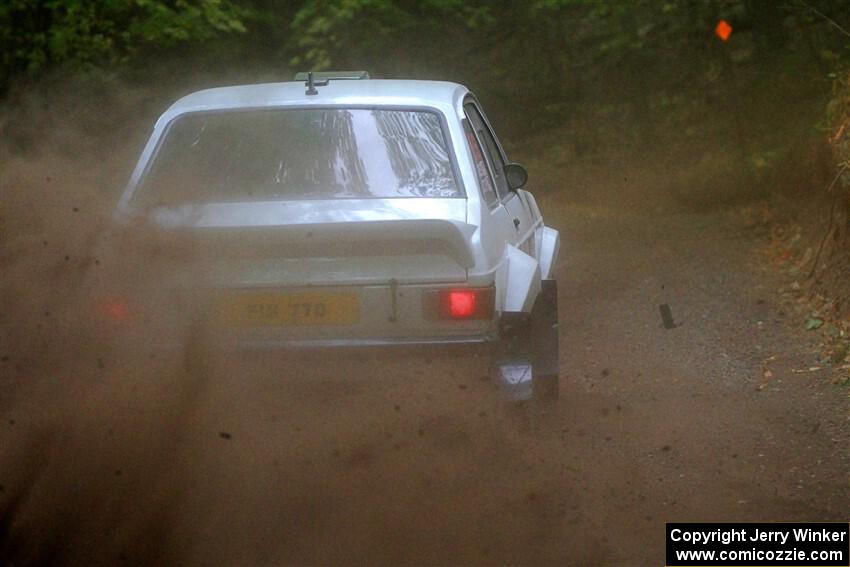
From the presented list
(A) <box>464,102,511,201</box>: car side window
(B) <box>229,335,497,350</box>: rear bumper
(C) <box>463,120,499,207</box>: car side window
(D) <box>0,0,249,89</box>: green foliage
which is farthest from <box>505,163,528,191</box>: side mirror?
(D) <box>0,0,249,89</box>: green foliage

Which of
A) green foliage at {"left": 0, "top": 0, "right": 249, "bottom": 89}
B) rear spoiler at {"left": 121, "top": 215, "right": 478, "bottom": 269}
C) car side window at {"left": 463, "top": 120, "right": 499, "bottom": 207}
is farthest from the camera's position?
green foliage at {"left": 0, "top": 0, "right": 249, "bottom": 89}

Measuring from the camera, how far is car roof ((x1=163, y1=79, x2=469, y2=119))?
Result: 605 cm

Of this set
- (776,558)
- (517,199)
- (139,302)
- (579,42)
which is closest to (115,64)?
(579,42)

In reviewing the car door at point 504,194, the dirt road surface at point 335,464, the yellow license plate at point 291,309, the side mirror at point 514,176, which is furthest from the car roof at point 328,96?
the yellow license plate at point 291,309

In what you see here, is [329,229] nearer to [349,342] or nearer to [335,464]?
[349,342]

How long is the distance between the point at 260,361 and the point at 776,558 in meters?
2.16

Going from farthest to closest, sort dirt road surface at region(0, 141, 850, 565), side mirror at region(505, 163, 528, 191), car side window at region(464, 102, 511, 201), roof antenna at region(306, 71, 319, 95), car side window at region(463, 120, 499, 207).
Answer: side mirror at region(505, 163, 528, 191)
car side window at region(464, 102, 511, 201)
roof antenna at region(306, 71, 319, 95)
car side window at region(463, 120, 499, 207)
dirt road surface at region(0, 141, 850, 565)

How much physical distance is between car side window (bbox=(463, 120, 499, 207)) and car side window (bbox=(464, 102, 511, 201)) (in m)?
0.12

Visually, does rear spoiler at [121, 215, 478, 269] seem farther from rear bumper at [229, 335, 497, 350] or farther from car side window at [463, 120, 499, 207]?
car side window at [463, 120, 499, 207]

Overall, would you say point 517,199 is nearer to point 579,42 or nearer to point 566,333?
point 566,333

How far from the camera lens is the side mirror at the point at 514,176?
23.0 ft

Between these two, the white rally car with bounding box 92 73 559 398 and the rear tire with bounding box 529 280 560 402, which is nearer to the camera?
the white rally car with bounding box 92 73 559 398

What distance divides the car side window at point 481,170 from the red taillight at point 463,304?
2.77 feet

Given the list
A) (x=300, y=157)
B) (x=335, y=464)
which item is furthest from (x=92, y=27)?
(x=335, y=464)
